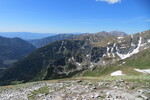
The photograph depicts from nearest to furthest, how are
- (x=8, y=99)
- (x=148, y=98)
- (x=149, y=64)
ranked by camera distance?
(x=148, y=98)
(x=8, y=99)
(x=149, y=64)

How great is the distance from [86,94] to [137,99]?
6233 millimetres

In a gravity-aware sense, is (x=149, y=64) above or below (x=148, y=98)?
below

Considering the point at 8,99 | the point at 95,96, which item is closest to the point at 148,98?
the point at 95,96

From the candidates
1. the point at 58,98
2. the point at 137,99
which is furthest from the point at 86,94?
the point at 137,99

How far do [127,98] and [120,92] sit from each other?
2130 mm

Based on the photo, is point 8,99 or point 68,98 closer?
point 68,98

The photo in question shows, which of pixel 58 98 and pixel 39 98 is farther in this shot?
pixel 39 98

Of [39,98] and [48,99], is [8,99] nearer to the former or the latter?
[39,98]

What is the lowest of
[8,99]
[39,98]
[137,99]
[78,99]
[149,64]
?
[149,64]

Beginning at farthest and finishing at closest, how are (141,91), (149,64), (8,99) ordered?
(149,64)
(8,99)
(141,91)

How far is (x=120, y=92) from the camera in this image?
19.1m

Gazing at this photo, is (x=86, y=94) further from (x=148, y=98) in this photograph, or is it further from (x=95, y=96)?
(x=148, y=98)

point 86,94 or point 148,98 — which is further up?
point 148,98

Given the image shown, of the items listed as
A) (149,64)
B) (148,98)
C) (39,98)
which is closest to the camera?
(148,98)
